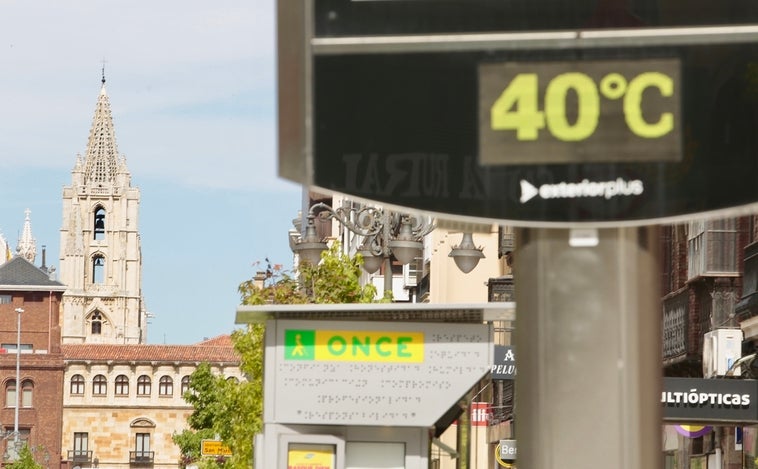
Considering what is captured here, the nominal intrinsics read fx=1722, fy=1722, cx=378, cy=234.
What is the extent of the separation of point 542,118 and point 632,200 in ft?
0.83

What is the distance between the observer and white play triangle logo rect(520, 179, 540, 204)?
3639 millimetres

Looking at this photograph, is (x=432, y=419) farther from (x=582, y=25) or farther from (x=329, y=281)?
(x=329, y=281)

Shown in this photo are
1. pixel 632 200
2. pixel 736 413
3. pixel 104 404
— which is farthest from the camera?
pixel 104 404

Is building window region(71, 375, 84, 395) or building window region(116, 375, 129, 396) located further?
building window region(116, 375, 129, 396)

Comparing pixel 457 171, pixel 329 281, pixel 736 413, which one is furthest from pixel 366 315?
pixel 329 281

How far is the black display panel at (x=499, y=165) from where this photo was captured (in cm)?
361

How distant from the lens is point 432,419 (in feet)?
29.2

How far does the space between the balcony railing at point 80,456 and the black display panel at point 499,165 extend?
133 meters

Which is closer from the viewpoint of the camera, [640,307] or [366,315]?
[640,307]

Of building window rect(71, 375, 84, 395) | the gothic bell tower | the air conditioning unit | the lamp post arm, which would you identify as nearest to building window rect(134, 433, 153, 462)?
building window rect(71, 375, 84, 395)

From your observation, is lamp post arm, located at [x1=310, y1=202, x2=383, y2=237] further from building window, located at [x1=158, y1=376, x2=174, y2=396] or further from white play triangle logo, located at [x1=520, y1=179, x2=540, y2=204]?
Answer: building window, located at [x1=158, y1=376, x2=174, y2=396]

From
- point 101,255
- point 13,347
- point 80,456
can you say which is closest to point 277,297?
point 80,456

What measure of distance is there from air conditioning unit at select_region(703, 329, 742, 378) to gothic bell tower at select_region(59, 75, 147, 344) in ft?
540

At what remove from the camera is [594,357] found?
3.59 m
